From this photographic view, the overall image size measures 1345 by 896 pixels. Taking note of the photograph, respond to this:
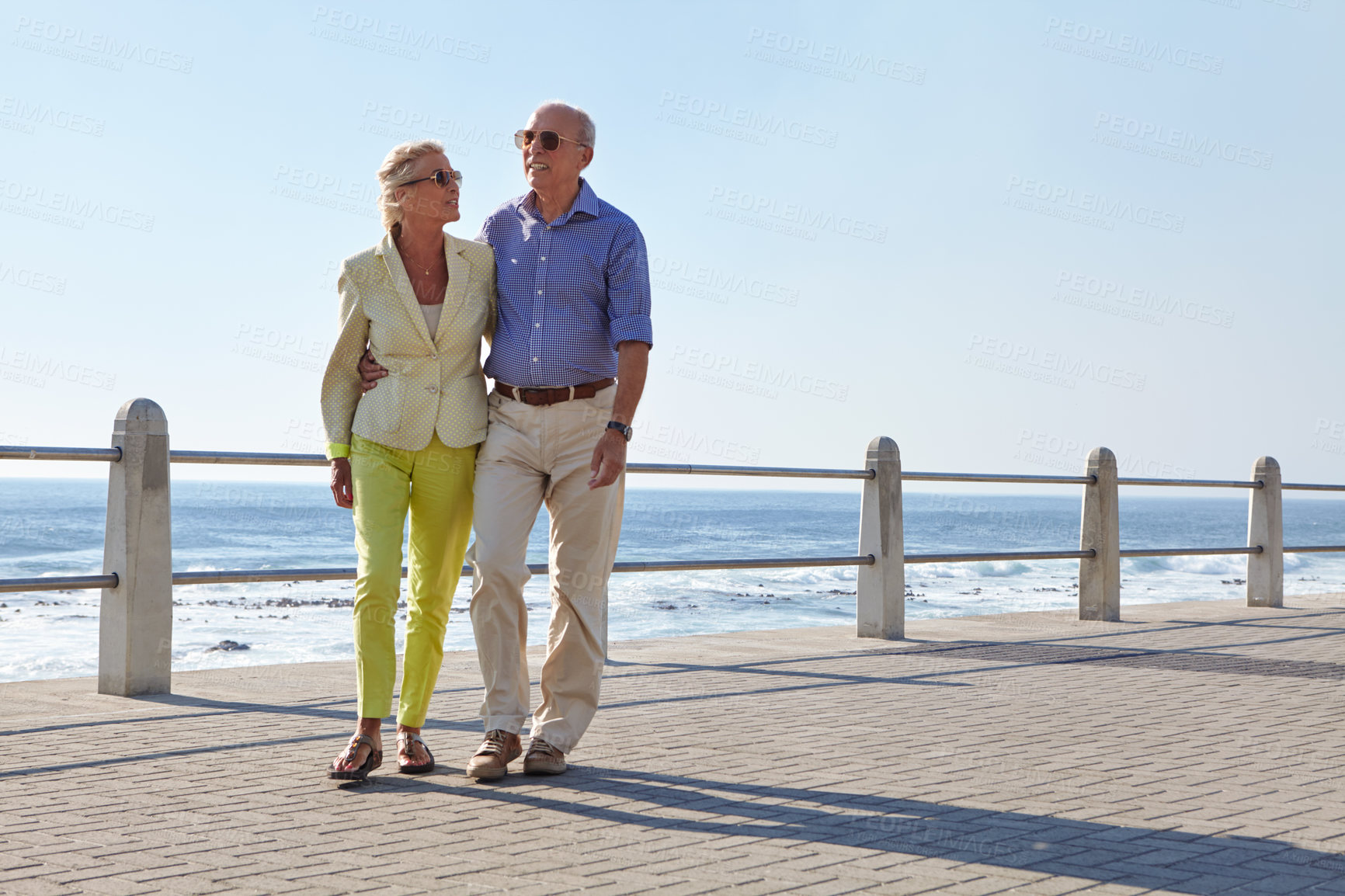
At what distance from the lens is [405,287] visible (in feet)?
13.1

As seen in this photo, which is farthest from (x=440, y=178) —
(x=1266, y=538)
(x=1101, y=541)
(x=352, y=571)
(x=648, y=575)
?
(x=648, y=575)

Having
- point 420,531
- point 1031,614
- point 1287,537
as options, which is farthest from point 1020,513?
point 420,531

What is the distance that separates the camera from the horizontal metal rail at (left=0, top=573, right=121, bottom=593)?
16.5 ft

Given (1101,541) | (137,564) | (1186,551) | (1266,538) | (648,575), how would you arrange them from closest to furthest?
(137,564) → (1101,541) → (1186,551) → (1266,538) → (648,575)

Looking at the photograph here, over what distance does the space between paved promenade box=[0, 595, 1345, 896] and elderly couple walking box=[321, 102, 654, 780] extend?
346 mm

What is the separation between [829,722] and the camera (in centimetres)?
492

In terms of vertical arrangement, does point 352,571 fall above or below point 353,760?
above

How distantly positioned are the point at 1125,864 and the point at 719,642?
4905 millimetres

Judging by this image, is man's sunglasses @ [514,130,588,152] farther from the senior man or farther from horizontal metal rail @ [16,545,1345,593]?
horizontal metal rail @ [16,545,1345,593]

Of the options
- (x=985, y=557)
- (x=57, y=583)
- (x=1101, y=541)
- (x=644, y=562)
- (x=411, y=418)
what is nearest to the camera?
(x=411, y=418)

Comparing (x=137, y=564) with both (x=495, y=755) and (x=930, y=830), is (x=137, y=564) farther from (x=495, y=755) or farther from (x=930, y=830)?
(x=930, y=830)

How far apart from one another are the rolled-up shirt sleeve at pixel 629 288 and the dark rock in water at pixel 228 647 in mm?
13377

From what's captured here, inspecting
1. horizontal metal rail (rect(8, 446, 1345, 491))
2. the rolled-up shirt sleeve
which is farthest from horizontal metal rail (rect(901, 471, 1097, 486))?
the rolled-up shirt sleeve

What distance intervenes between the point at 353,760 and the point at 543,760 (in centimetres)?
57
